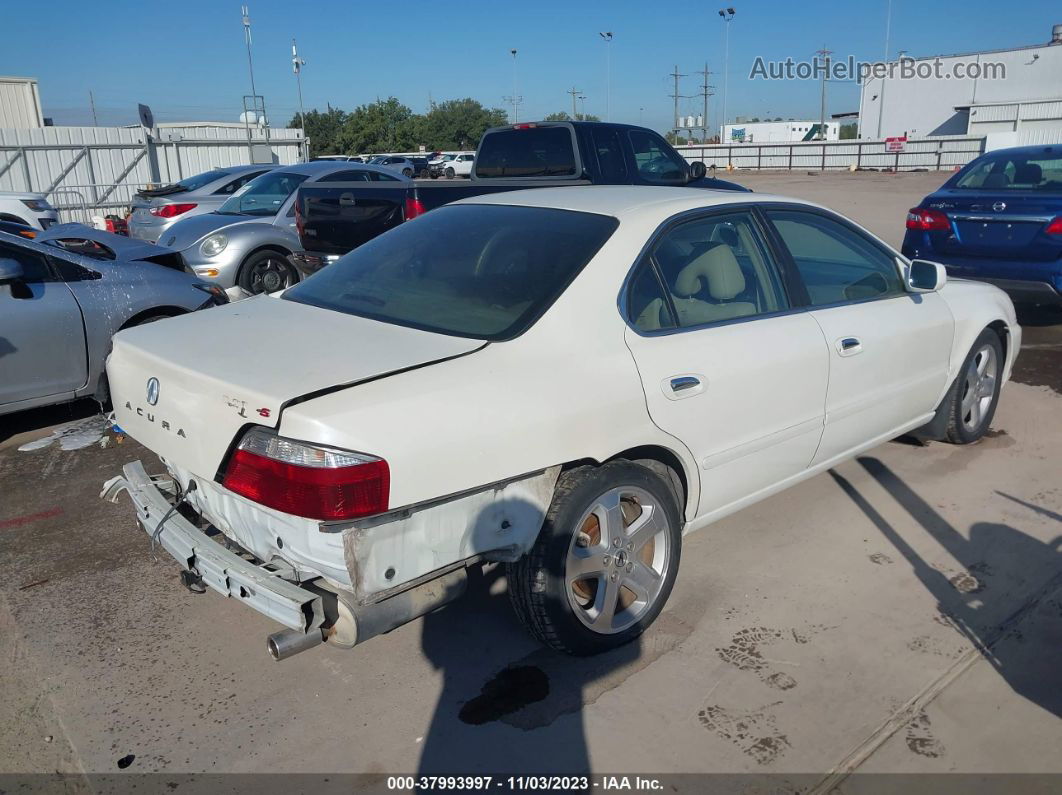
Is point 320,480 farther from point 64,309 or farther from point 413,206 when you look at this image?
point 413,206

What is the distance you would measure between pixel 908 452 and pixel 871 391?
4.62 ft

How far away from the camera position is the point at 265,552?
2777 millimetres

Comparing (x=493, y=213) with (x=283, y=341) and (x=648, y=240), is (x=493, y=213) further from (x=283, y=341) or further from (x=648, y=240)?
(x=283, y=341)

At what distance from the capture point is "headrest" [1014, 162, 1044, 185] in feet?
27.3

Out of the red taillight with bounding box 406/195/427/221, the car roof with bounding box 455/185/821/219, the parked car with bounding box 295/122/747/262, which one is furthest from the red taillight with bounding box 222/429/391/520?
the red taillight with bounding box 406/195/427/221

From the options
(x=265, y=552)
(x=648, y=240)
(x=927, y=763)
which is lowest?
(x=927, y=763)

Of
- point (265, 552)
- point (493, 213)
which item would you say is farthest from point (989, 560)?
point (265, 552)

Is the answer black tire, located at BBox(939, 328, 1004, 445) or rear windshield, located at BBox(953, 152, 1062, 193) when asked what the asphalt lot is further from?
rear windshield, located at BBox(953, 152, 1062, 193)

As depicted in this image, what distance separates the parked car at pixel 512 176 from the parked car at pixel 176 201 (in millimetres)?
3957

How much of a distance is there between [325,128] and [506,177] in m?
71.8

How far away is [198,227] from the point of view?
9.80 meters

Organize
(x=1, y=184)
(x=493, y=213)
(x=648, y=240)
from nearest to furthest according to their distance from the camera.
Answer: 1. (x=648, y=240)
2. (x=493, y=213)
3. (x=1, y=184)

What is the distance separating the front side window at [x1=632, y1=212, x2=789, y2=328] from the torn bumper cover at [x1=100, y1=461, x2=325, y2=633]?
1.66m

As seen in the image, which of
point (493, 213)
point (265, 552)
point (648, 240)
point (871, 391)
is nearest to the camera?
point (265, 552)
